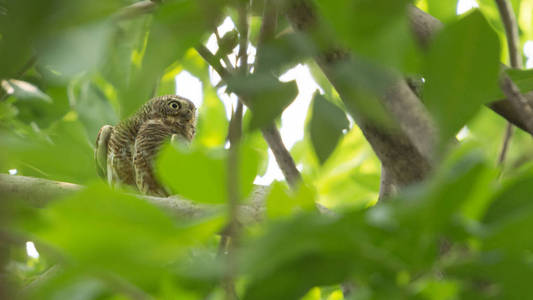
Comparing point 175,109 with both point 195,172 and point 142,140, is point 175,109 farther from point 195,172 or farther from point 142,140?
point 195,172

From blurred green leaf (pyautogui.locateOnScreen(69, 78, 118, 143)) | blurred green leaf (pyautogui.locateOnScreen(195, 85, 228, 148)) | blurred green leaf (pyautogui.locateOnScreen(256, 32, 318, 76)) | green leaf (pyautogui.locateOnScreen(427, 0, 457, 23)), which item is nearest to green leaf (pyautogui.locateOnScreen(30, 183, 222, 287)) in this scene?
blurred green leaf (pyautogui.locateOnScreen(256, 32, 318, 76))

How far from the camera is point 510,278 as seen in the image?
16.9 inches

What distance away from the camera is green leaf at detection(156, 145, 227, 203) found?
0.44m

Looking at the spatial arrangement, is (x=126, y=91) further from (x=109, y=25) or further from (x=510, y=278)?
(x=510, y=278)

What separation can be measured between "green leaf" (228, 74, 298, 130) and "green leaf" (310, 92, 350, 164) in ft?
0.63

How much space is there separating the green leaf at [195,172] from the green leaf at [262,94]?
0.04 m

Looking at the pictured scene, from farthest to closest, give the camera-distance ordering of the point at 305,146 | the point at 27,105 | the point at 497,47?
the point at 305,146 → the point at 27,105 → the point at 497,47

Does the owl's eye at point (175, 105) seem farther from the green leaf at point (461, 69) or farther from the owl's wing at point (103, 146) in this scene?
the green leaf at point (461, 69)

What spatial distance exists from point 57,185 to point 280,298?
1.17 meters

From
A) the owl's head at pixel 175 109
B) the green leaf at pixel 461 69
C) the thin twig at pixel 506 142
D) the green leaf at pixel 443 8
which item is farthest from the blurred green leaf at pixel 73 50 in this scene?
the owl's head at pixel 175 109

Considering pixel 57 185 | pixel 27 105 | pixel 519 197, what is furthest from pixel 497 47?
pixel 27 105

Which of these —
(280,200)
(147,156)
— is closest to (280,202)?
(280,200)

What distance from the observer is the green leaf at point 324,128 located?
0.65 meters

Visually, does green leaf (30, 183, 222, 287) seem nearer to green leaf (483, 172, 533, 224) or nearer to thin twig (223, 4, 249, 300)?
thin twig (223, 4, 249, 300)
